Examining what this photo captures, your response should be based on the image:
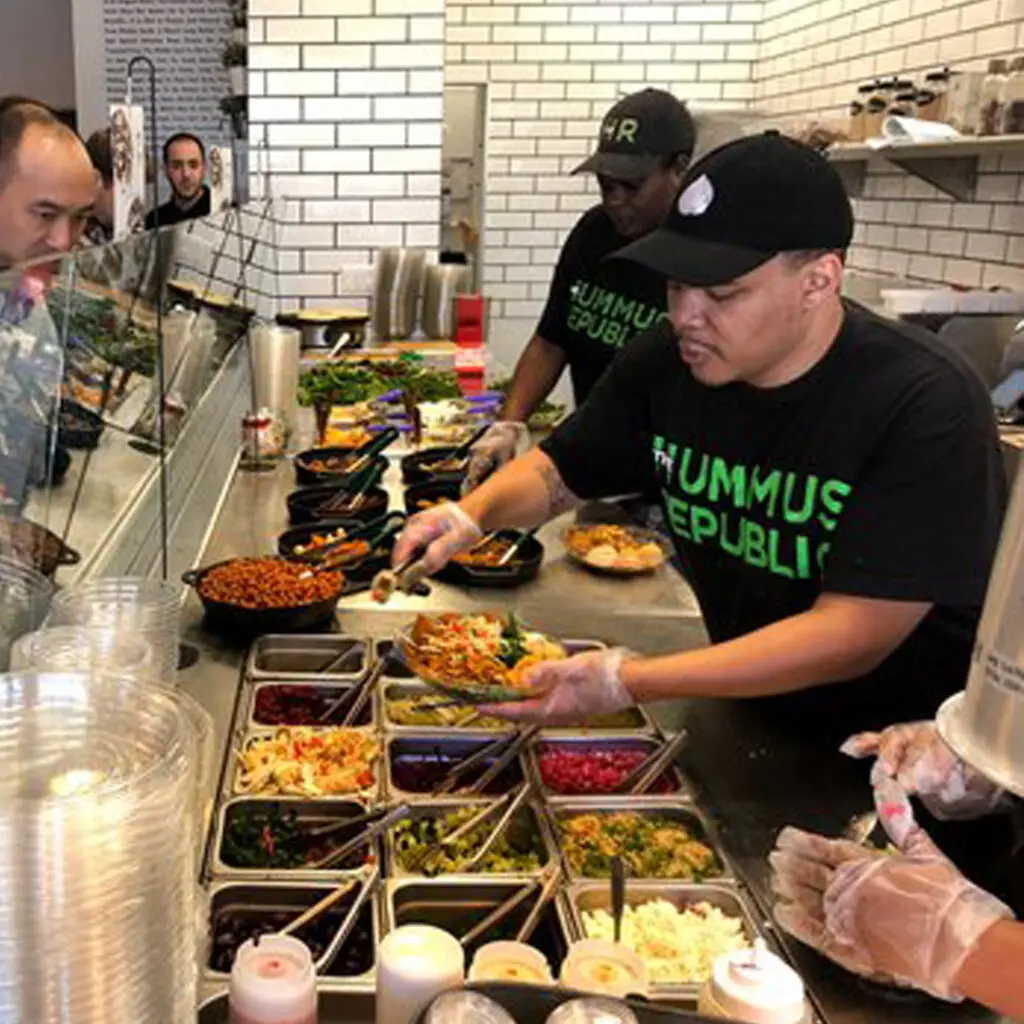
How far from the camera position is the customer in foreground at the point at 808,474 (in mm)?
2055

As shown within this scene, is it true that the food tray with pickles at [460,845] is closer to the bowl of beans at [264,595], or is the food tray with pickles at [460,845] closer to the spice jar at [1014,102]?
the bowl of beans at [264,595]

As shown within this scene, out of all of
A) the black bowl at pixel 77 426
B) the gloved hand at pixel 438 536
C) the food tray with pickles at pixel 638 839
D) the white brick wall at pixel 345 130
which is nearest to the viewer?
the food tray with pickles at pixel 638 839

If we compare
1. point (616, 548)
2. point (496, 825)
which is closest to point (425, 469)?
point (616, 548)

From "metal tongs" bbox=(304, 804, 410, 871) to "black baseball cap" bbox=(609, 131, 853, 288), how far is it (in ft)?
3.42

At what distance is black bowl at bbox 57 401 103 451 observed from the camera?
198cm

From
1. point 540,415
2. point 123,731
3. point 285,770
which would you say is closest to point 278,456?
point 540,415

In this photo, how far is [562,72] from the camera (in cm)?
795

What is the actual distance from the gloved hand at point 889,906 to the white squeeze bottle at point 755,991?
12 cm

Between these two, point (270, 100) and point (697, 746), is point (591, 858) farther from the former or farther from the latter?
point (270, 100)

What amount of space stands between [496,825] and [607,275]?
2661 millimetres

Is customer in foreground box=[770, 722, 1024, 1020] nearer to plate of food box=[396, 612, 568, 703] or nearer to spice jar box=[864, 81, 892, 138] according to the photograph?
plate of food box=[396, 612, 568, 703]

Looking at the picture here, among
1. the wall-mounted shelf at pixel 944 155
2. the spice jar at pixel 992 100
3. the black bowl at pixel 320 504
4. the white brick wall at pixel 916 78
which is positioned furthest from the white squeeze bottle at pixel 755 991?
the white brick wall at pixel 916 78

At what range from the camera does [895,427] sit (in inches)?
83.0

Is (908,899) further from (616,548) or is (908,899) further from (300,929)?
(616,548)
